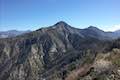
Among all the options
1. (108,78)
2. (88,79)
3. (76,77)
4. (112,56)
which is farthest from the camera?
(112,56)

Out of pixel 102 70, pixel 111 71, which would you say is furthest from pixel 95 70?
pixel 111 71

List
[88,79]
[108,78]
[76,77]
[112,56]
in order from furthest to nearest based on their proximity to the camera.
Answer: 1. [112,56]
2. [76,77]
3. [88,79]
4. [108,78]

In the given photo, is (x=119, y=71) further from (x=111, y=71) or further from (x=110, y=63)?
(x=110, y=63)

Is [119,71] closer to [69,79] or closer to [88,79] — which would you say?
[88,79]

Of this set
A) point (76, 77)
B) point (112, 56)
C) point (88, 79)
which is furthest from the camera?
point (112, 56)

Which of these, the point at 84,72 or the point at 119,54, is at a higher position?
the point at 119,54

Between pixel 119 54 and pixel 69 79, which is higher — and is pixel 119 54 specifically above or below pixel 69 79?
above

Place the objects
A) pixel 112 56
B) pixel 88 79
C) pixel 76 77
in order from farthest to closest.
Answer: pixel 112 56 → pixel 76 77 → pixel 88 79

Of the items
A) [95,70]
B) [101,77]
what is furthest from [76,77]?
[101,77]

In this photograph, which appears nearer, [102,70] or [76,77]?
[102,70]

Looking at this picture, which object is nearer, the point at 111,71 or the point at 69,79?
the point at 111,71
